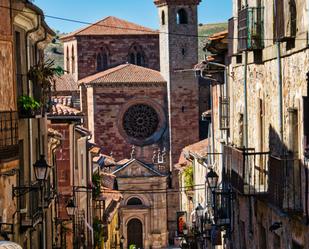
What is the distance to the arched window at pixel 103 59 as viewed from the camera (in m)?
92.8

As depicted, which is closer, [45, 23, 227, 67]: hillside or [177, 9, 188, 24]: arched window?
[177, 9, 188, 24]: arched window

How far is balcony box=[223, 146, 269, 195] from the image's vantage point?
778 inches

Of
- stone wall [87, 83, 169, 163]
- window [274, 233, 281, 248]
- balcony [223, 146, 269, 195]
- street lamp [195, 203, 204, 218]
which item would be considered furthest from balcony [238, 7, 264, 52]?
stone wall [87, 83, 169, 163]

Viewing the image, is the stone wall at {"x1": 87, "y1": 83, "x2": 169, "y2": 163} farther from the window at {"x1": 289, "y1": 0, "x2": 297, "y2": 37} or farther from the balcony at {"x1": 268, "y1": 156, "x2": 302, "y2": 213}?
the window at {"x1": 289, "y1": 0, "x2": 297, "y2": 37}

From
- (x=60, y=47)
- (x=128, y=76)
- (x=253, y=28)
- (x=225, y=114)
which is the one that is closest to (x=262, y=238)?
(x=253, y=28)

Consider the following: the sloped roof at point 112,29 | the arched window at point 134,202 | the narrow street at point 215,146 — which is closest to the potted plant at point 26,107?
the narrow street at point 215,146

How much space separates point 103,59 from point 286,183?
77.2 metres

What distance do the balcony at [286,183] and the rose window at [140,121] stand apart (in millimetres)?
70589

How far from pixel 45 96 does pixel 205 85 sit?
63900 mm

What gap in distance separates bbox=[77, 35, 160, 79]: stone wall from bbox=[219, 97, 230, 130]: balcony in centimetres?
6387

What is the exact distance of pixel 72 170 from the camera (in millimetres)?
36875

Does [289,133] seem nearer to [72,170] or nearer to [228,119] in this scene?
[228,119]

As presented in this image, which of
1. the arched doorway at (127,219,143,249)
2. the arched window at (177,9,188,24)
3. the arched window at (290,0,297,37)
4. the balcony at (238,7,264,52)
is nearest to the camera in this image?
the arched window at (290,0,297,37)

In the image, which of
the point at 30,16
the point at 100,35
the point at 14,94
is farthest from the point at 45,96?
the point at 100,35
